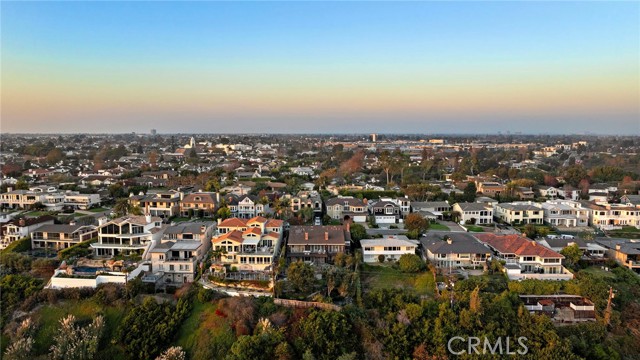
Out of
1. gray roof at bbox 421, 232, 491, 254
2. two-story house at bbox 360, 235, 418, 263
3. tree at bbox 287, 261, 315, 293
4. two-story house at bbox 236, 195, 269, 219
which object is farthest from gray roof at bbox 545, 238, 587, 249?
→ two-story house at bbox 236, 195, 269, 219

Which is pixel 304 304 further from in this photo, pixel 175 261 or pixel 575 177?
pixel 575 177

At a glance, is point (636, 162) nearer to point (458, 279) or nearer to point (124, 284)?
point (458, 279)

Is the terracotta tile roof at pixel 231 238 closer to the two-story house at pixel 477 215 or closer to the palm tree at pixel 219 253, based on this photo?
the palm tree at pixel 219 253

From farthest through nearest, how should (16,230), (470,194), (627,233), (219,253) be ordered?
(470,194), (627,233), (16,230), (219,253)

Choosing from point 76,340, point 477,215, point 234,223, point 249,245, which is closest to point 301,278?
point 249,245

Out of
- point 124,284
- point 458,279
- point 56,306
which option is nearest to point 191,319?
point 124,284
